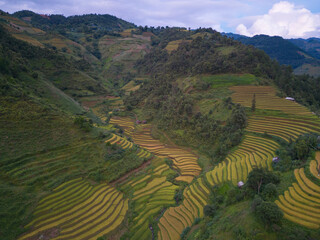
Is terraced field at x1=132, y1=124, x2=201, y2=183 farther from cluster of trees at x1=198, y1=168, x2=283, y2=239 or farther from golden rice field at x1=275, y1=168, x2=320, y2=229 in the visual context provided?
golden rice field at x1=275, y1=168, x2=320, y2=229

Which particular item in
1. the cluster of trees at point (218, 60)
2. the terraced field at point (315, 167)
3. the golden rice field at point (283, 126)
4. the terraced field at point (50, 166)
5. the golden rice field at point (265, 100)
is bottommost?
the terraced field at point (50, 166)

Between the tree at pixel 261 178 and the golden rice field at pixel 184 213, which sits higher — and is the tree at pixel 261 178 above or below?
above

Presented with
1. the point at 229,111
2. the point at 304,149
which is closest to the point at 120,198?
the point at 304,149

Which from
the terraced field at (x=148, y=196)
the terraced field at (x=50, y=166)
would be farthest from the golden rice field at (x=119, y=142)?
the terraced field at (x=148, y=196)

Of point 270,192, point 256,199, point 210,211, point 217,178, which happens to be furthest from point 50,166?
point 270,192

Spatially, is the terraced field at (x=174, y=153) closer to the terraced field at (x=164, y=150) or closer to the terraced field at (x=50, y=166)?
the terraced field at (x=164, y=150)

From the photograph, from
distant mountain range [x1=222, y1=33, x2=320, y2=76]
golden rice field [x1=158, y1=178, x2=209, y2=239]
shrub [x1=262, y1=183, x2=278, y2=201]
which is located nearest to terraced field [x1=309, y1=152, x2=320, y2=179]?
shrub [x1=262, y1=183, x2=278, y2=201]

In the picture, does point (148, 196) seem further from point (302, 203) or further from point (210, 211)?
point (302, 203)
